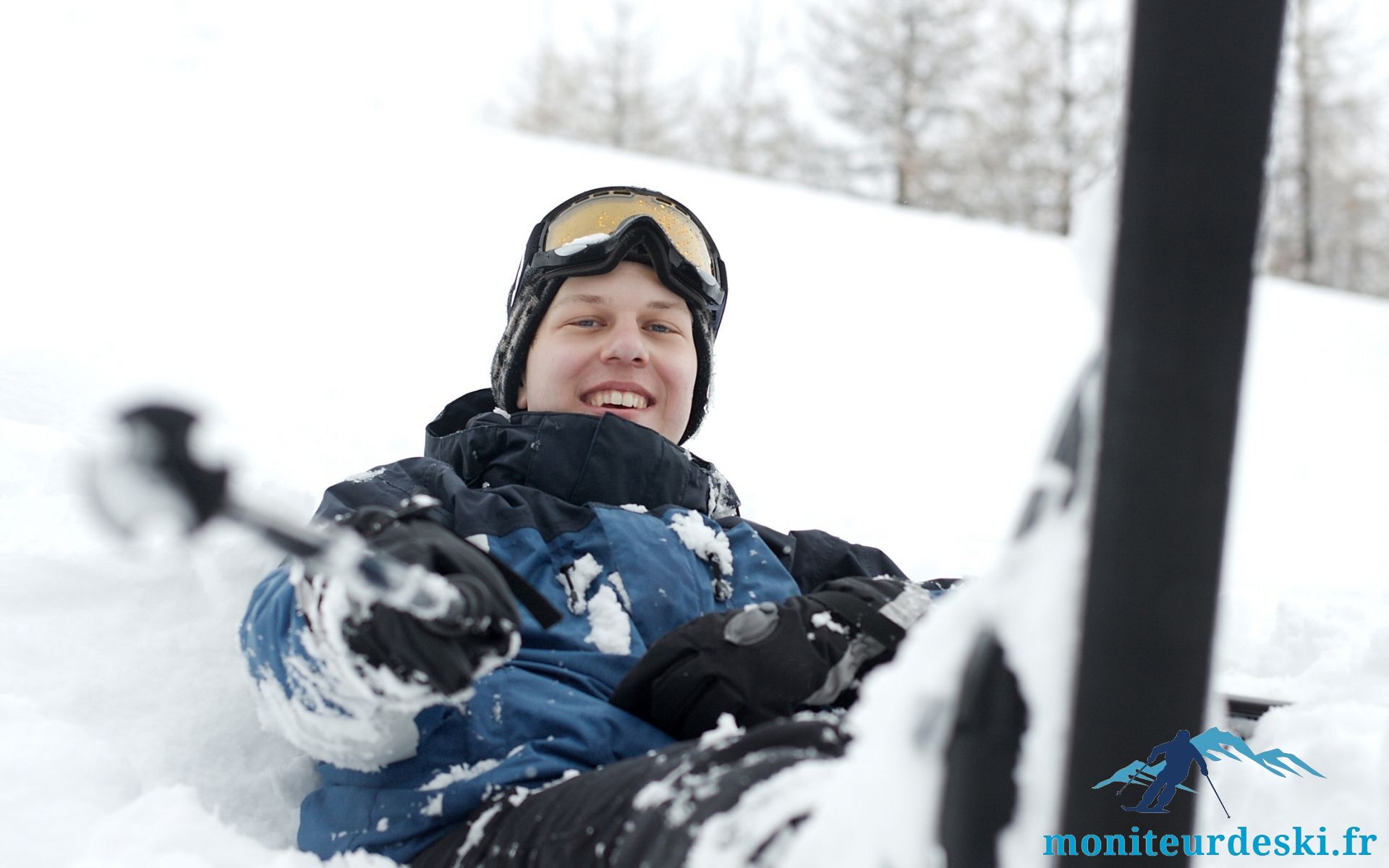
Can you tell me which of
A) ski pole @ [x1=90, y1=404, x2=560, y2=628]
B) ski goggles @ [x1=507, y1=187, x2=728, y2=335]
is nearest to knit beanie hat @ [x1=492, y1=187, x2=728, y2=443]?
ski goggles @ [x1=507, y1=187, x2=728, y2=335]

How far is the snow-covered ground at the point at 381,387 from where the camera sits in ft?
5.81

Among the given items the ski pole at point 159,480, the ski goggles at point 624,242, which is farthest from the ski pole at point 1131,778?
the ski goggles at point 624,242

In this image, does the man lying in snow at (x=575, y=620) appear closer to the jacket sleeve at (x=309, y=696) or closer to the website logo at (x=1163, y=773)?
the jacket sleeve at (x=309, y=696)

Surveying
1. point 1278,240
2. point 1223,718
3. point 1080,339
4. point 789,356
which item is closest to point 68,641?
point 1223,718

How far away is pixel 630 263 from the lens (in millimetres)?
2561

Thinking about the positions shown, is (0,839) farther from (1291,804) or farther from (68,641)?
(1291,804)

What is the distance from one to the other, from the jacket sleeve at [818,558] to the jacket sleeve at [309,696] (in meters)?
0.83

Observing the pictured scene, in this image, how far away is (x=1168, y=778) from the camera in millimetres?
743

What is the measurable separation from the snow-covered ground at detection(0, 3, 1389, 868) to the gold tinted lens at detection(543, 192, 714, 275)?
2.79ft

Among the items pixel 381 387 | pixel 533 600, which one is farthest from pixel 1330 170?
pixel 533 600

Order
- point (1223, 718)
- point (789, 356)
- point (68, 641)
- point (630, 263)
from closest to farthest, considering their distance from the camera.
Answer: point (1223, 718) < point (68, 641) < point (630, 263) < point (789, 356)

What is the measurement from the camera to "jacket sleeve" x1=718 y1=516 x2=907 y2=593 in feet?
7.42

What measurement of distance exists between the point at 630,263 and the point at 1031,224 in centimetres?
2077

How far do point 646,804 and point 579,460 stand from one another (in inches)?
37.7
